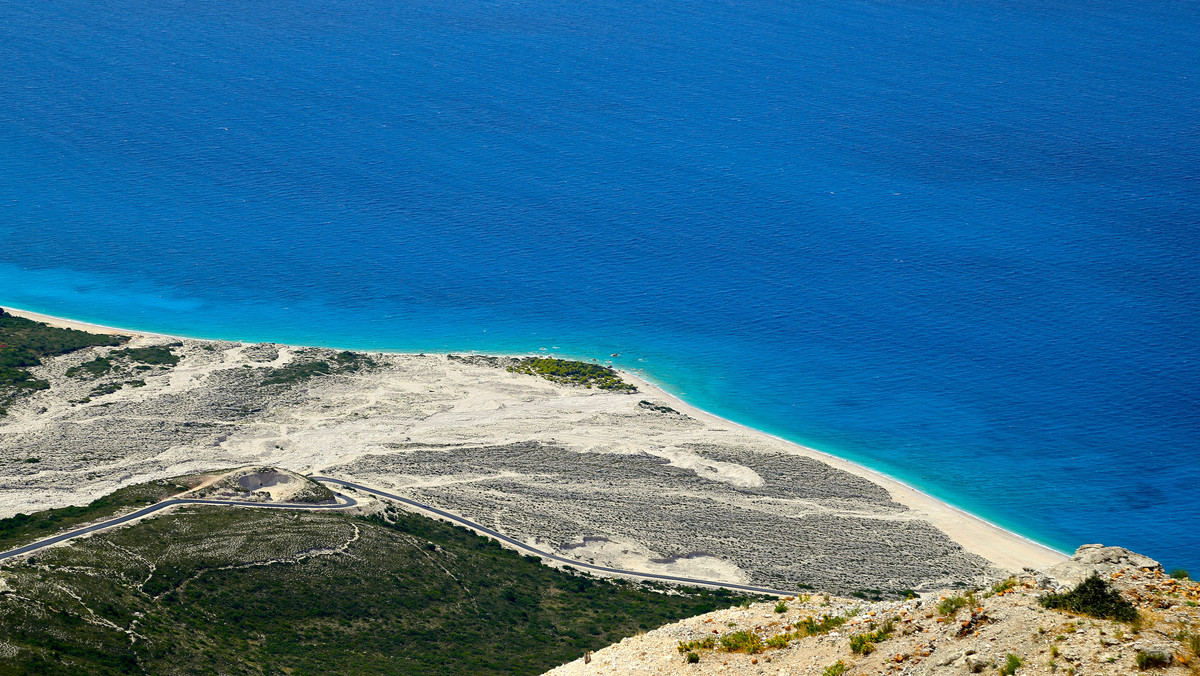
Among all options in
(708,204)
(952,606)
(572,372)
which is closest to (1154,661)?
(952,606)

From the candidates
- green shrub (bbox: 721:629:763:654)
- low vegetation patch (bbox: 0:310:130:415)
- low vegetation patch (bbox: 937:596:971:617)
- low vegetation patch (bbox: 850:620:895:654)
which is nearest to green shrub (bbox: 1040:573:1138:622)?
low vegetation patch (bbox: 937:596:971:617)

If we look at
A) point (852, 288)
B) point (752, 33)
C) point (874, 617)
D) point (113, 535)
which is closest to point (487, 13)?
point (752, 33)

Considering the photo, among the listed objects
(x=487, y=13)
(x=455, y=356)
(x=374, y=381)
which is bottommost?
(x=374, y=381)

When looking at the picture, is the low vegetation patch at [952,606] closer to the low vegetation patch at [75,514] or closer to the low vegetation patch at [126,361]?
the low vegetation patch at [75,514]

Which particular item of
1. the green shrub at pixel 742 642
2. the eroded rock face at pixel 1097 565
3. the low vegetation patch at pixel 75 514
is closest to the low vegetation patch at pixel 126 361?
the low vegetation patch at pixel 75 514

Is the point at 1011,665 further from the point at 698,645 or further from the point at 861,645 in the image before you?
the point at 698,645

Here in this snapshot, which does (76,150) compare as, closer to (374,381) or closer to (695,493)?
(374,381)
